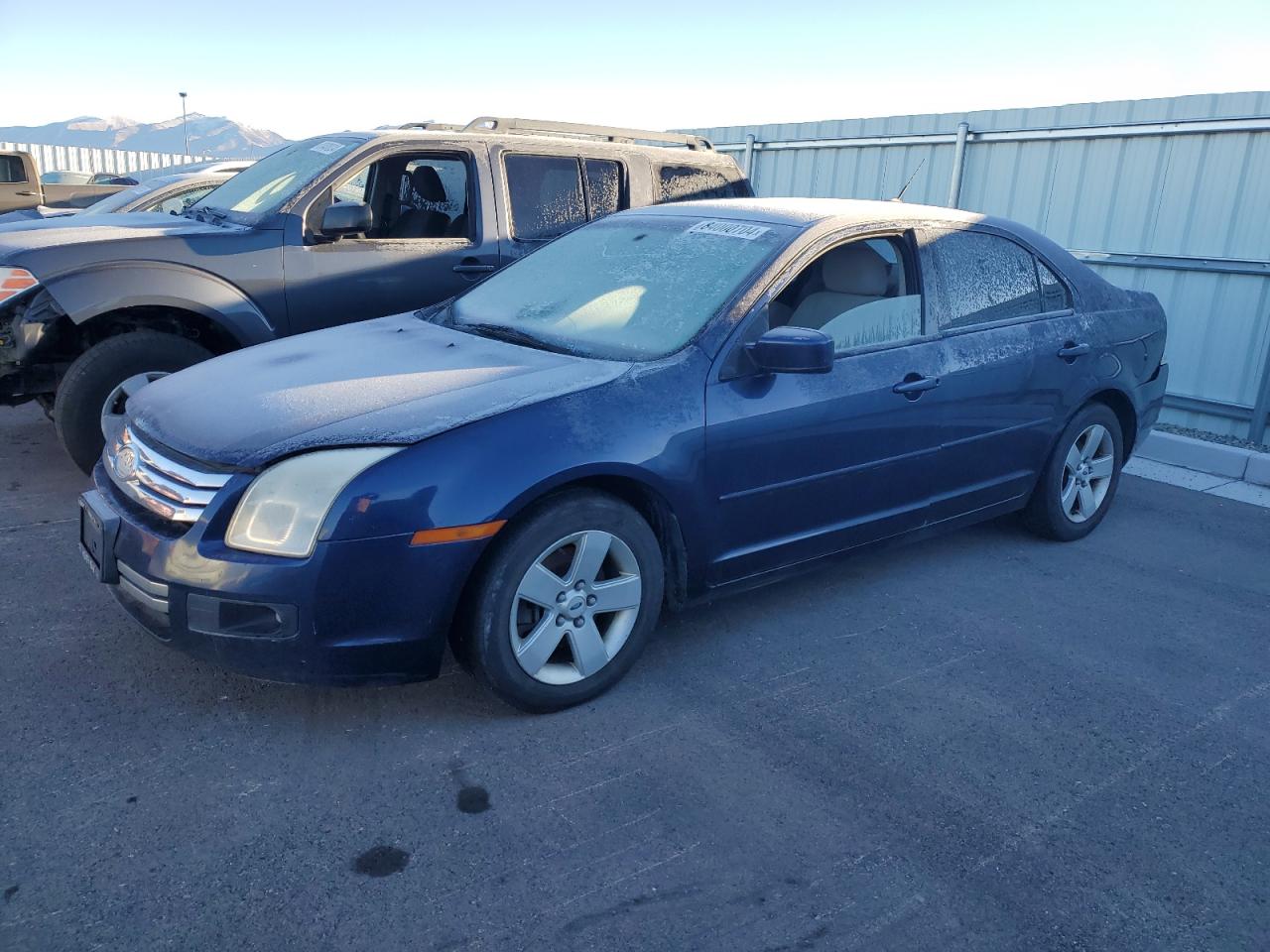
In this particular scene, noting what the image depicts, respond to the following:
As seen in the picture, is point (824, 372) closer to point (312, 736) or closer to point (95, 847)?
point (312, 736)

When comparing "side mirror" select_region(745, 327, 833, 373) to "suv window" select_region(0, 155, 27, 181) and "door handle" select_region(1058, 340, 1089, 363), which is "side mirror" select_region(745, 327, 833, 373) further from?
"suv window" select_region(0, 155, 27, 181)

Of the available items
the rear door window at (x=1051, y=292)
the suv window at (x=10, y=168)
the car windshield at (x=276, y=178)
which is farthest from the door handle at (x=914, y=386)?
the suv window at (x=10, y=168)

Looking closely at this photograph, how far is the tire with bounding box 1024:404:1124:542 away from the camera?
4836 millimetres

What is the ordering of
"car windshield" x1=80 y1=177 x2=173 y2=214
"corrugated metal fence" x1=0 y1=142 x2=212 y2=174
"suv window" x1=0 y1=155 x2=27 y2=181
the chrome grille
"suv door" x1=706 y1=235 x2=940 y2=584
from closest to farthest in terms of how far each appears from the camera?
1. the chrome grille
2. "suv door" x1=706 y1=235 x2=940 y2=584
3. "car windshield" x1=80 y1=177 x2=173 y2=214
4. "suv window" x1=0 y1=155 x2=27 y2=181
5. "corrugated metal fence" x1=0 y1=142 x2=212 y2=174

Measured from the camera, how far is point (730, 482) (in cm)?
350

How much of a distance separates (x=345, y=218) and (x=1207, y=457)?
550cm

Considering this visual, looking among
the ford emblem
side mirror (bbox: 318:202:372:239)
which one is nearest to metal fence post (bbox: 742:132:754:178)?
side mirror (bbox: 318:202:372:239)

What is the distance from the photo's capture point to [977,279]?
4387 millimetres

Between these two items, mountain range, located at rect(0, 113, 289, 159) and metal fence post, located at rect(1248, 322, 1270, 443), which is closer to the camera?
metal fence post, located at rect(1248, 322, 1270, 443)

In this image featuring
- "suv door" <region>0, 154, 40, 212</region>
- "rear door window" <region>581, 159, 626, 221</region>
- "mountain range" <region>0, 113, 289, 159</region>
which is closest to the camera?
"rear door window" <region>581, 159, 626, 221</region>

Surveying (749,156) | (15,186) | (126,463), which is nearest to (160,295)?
(126,463)

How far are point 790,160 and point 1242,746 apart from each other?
8638mm

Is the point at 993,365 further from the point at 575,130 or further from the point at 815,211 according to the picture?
the point at 575,130

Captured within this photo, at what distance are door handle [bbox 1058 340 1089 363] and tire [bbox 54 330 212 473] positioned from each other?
4.22m
